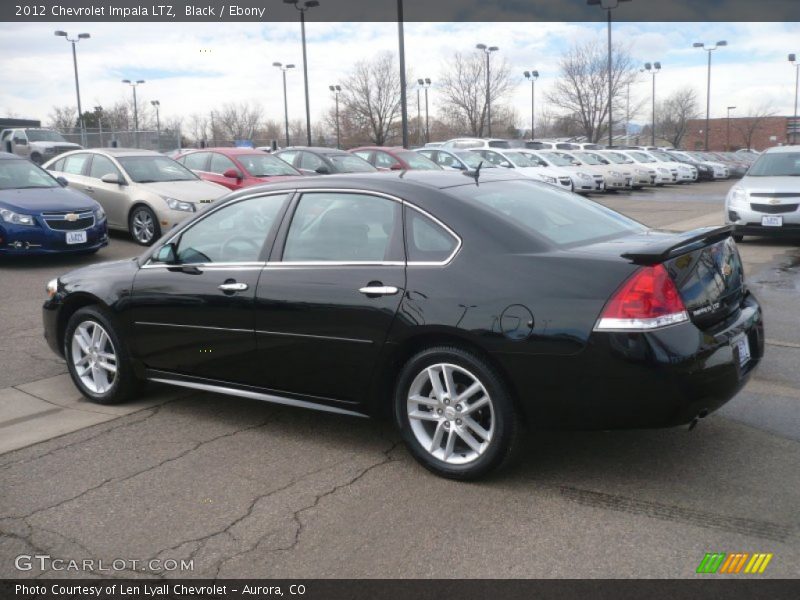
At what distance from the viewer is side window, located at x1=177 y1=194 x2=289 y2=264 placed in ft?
16.0

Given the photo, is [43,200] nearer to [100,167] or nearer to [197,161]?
[100,167]

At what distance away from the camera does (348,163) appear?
18.2m

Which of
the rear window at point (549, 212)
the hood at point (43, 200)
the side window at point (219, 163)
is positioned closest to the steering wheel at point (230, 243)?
the rear window at point (549, 212)

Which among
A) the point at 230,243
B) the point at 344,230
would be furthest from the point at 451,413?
the point at 230,243

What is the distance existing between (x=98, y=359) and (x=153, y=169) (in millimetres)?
9173

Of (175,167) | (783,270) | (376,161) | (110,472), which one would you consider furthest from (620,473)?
(376,161)

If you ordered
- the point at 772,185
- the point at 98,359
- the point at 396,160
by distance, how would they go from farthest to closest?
the point at 396,160 < the point at 772,185 < the point at 98,359

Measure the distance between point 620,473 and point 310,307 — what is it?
72.5 inches

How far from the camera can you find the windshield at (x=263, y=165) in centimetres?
1551

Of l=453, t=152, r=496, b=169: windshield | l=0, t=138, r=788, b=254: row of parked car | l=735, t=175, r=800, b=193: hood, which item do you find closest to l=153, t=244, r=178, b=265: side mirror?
l=0, t=138, r=788, b=254: row of parked car

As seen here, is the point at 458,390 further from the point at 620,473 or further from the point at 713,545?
the point at 713,545

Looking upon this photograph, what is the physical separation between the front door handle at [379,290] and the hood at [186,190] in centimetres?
925

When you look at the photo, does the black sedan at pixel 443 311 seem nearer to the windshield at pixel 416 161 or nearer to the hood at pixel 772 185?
the hood at pixel 772 185

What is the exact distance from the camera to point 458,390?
13.5ft
